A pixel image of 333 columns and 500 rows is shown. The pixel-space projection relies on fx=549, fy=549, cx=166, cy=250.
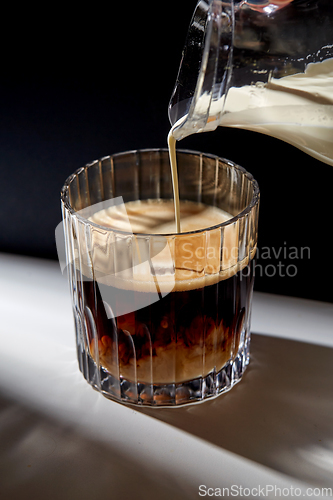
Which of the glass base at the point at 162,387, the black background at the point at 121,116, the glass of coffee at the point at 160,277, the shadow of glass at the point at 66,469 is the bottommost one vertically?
the shadow of glass at the point at 66,469

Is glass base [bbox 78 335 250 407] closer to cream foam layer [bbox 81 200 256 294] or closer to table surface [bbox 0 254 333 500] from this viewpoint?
table surface [bbox 0 254 333 500]

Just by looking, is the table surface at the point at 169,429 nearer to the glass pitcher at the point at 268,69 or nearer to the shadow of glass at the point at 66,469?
the shadow of glass at the point at 66,469

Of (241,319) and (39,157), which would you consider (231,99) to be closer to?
(241,319)

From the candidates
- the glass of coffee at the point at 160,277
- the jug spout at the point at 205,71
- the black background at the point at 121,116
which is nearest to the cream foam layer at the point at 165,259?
the glass of coffee at the point at 160,277

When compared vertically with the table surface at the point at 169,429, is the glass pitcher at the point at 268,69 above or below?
above

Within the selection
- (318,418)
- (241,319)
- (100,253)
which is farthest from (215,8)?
(318,418)

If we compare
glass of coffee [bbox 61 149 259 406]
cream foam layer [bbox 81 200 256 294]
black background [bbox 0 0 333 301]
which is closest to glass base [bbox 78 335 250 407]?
glass of coffee [bbox 61 149 259 406]

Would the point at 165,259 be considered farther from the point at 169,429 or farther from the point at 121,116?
A: the point at 121,116
